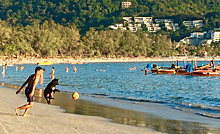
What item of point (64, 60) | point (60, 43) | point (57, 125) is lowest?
point (64, 60)

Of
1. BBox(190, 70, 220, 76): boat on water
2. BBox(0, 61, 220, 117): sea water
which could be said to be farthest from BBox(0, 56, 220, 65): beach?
BBox(0, 61, 220, 117): sea water

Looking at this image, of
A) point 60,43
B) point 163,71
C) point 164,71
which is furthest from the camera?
point 60,43

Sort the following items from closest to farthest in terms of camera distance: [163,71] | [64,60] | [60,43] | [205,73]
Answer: [205,73] < [163,71] < [64,60] < [60,43]

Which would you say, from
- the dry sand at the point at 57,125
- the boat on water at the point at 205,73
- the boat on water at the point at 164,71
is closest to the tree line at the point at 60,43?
the boat on water at the point at 164,71

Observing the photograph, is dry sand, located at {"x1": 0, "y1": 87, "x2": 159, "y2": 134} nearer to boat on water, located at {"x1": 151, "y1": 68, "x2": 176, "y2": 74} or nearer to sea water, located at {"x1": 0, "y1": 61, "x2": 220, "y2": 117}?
sea water, located at {"x1": 0, "y1": 61, "x2": 220, "y2": 117}

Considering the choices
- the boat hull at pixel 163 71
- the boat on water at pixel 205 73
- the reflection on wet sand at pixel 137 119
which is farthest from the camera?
the boat hull at pixel 163 71

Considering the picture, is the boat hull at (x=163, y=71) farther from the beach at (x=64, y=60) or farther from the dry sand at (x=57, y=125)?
the dry sand at (x=57, y=125)

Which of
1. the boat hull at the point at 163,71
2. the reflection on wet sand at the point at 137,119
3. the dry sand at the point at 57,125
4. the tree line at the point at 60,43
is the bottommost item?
the boat hull at the point at 163,71

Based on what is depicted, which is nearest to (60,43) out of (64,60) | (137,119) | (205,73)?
(64,60)

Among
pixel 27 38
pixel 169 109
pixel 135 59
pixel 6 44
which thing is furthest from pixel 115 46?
pixel 169 109

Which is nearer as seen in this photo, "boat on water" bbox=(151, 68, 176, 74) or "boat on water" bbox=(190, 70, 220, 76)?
"boat on water" bbox=(190, 70, 220, 76)

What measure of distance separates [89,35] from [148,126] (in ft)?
523

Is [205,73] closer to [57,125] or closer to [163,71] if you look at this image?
[163,71]

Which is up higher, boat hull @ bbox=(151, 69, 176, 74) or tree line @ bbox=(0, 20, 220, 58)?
tree line @ bbox=(0, 20, 220, 58)
